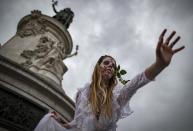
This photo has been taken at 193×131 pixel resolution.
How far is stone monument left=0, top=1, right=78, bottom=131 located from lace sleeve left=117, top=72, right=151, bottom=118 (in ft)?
18.5

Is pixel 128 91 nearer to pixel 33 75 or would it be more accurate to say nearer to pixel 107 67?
pixel 107 67

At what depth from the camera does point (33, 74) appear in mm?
9422

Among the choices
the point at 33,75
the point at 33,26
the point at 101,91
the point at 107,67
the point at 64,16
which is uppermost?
the point at 64,16

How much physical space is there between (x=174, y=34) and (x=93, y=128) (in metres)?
1.42

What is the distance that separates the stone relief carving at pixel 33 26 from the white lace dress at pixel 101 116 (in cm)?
1047

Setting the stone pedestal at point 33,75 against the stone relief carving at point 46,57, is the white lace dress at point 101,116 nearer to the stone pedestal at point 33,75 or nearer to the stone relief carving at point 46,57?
the stone pedestal at point 33,75

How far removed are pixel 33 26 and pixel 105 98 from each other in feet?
36.6

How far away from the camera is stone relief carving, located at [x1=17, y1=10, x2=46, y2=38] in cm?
1327

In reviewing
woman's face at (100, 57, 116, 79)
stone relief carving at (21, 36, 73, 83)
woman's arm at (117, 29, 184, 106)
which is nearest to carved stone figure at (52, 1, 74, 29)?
stone relief carving at (21, 36, 73, 83)

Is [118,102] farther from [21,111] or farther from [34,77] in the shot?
[34,77]

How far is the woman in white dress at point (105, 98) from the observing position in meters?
2.93

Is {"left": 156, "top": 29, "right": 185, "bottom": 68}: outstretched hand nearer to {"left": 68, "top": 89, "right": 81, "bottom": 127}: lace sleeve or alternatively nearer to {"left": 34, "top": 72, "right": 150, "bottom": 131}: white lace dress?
{"left": 34, "top": 72, "right": 150, "bottom": 131}: white lace dress

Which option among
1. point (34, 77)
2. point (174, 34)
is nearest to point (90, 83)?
point (174, 34)

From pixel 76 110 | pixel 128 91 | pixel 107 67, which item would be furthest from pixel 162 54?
pixel 76 110
